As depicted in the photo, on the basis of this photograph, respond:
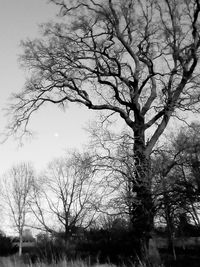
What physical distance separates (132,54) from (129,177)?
5.78m

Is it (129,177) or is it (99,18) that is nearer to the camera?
(129,177)

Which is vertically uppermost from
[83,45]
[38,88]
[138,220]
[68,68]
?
[83,45]

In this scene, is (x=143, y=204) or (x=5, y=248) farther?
(x=5, y=248)

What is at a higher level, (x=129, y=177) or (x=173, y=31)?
(x=173, y=31)

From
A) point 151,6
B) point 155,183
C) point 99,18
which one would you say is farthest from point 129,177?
point 151,6

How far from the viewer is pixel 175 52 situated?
11.2m

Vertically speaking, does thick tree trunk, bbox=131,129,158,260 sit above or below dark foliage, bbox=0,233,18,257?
above

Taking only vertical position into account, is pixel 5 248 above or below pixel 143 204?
below

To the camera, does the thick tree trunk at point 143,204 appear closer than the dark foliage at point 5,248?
Yes

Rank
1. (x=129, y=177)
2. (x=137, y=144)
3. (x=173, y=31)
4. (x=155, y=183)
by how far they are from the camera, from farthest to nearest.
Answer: (x=173, y=31)
(x=137, y=144)
(x=155, y=183)
(x=129, y=177)

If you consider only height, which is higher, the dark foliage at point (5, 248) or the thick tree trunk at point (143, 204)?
the thick tree trunk at point (143, 204)

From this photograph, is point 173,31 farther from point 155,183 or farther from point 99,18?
point 155,183

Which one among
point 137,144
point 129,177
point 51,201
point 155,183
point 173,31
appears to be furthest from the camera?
Answer: point 51,201

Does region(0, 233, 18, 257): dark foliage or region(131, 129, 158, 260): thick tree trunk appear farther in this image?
region(0, 233, 18, 257): dark foliage
